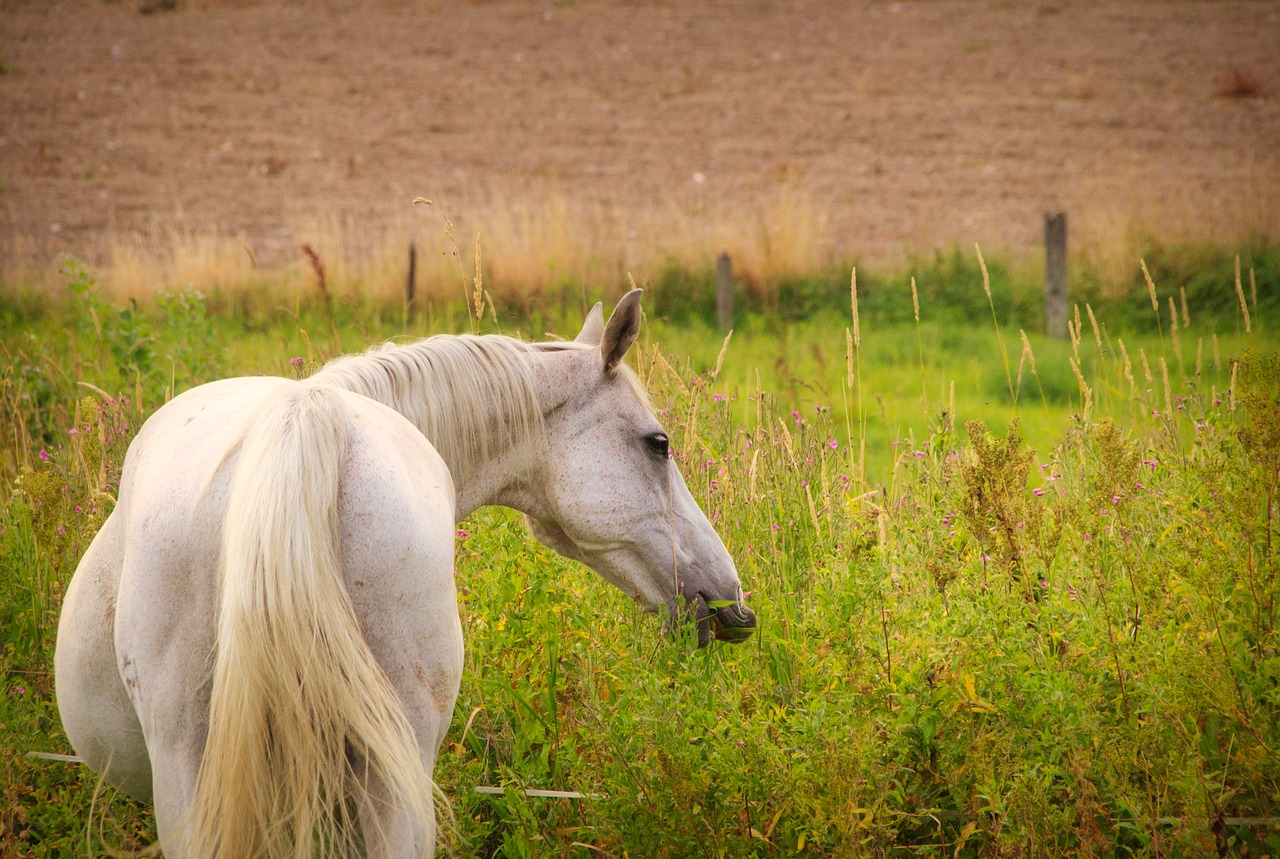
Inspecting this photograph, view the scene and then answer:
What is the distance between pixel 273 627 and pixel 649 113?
18.4 metres

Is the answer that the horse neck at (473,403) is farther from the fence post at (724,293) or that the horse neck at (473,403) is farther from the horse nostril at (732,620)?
the fence post at (724,293)

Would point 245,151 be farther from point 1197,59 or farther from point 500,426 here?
point 1197,59

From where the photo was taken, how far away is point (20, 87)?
1870cm

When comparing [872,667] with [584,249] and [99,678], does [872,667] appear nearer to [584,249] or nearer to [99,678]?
[99,678]

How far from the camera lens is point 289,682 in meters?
1.76

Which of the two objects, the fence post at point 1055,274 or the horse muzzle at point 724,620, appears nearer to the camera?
the horse muzzle at point 724,620

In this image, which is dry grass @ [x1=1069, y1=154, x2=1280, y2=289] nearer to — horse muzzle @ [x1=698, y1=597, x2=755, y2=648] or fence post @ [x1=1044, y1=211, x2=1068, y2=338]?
fence post @ [x1=1044, y1=211, x2=1068, y2=338]

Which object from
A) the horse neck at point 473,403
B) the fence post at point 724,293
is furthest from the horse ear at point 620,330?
the fence post at point 724,293

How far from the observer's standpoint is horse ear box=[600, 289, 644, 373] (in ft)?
8.95

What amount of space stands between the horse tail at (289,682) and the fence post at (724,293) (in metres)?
7.93

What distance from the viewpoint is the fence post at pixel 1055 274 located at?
901 cm

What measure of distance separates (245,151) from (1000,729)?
1727 cm

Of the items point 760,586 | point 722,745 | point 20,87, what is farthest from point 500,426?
point 20,87

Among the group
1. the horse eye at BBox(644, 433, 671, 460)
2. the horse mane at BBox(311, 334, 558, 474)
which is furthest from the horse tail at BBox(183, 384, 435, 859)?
the horse eye at BBox(644, 433, 671, 460)
